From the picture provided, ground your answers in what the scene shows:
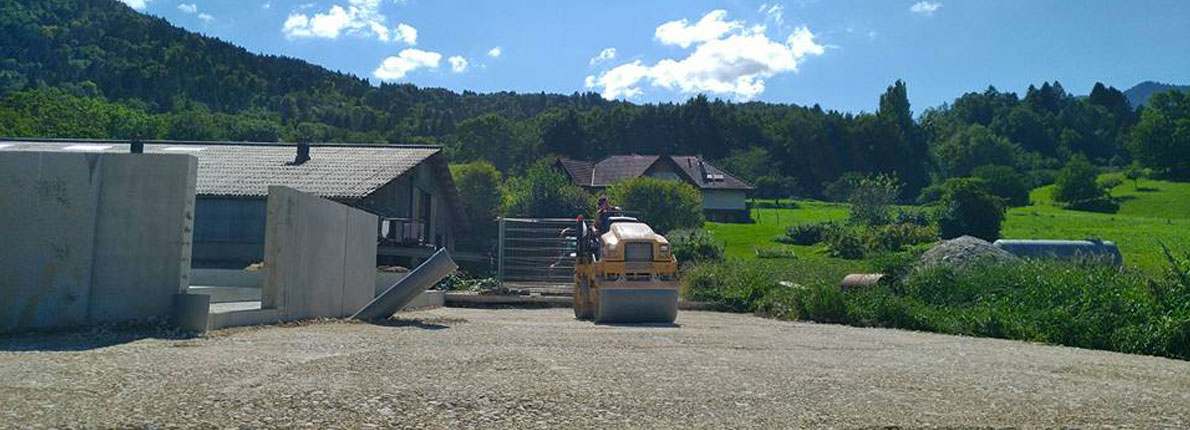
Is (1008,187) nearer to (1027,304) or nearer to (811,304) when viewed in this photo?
(811,304)

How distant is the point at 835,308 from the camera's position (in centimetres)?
1702

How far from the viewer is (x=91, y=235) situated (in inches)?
365

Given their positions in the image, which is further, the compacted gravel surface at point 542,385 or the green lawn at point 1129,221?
the green lawn at point 1129,221

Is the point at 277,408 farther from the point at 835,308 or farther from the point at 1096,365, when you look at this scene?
the point at 835,308

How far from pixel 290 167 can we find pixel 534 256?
8579 mm

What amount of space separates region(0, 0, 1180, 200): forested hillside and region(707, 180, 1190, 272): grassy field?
62.8 feet

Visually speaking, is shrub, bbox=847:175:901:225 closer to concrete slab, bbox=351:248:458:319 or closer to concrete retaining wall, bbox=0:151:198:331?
concrete slab, bbox=351:248:458:319

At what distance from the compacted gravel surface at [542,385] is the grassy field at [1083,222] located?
29.3 metres

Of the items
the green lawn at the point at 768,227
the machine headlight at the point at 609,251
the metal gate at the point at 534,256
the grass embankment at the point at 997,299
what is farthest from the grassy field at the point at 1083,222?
the machine headlight at the point at 609,251

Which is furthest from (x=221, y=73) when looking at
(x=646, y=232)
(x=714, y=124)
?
(x=646, y=232)

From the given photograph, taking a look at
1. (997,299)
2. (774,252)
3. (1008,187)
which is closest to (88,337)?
(997,299)

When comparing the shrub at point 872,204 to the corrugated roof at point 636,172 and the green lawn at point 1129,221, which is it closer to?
the green lawn at point 1129,221

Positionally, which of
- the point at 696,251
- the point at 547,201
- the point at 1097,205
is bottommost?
the point at 696,251

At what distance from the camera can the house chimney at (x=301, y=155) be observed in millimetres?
30688
